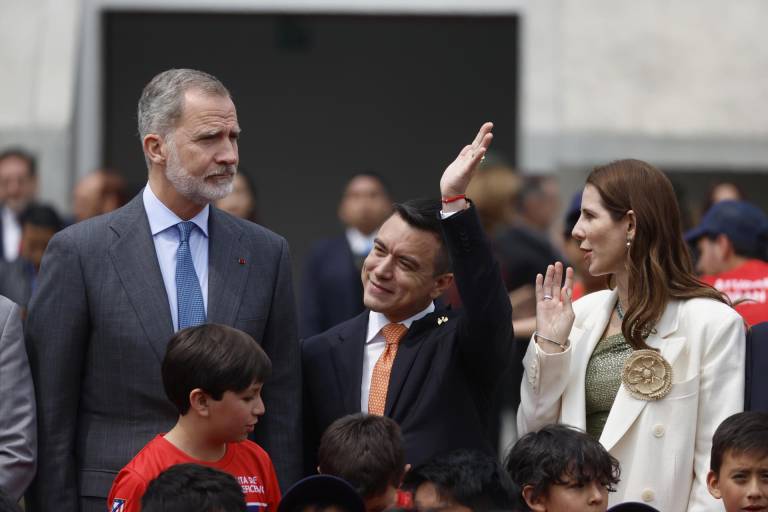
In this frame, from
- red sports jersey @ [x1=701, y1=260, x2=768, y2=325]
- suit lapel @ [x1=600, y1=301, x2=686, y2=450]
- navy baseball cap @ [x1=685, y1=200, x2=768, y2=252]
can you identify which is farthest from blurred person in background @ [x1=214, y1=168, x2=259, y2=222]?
suit lapel @ [x1=600, y1=301, x2=686, y2=450]

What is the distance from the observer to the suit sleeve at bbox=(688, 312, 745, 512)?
4934 mm

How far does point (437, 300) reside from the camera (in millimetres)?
5691

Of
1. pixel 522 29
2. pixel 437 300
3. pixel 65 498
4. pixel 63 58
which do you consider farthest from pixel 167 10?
pixel 65 498

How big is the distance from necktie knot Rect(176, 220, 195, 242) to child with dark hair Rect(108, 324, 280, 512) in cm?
52

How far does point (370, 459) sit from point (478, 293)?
2.26 ft

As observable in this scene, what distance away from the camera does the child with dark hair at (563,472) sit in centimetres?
465

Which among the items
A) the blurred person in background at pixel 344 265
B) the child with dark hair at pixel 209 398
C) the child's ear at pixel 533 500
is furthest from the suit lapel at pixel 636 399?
the blurred person in background at pixel 344 265

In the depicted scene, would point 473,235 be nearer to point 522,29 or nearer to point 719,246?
point 719,246

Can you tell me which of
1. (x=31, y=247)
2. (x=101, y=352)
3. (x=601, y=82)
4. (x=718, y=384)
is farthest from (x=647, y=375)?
(x=601, y=82)

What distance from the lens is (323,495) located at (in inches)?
172

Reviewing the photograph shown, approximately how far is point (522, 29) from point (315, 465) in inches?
280

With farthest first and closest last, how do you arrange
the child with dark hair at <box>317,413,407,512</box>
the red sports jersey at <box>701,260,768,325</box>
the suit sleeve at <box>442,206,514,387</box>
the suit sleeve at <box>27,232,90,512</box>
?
the red sports jersey at <box>701,260,768,325</box>, the suit sleeve at <box>442,206,514,387</box>, the suit sleeve at <box>27,232,90,512</box>, the child with dark hair at <box>317,413,407,512</box>

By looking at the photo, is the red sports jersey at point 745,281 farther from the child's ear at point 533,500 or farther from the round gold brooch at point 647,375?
the child's ear at point 533,500

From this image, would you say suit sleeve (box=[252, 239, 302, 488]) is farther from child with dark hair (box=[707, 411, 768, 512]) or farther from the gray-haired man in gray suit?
child with dark hair (box=[707, 411, 768, 512])
